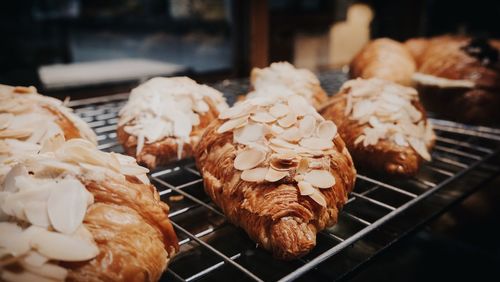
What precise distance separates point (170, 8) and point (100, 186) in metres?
2.31

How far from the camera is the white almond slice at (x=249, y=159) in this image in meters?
1.12

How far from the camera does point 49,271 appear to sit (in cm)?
75

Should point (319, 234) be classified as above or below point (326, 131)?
below

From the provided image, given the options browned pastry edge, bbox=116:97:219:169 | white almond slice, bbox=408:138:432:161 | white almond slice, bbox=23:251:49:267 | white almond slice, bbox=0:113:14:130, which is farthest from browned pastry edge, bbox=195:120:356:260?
white almond slice, bbox=0:113:14:130

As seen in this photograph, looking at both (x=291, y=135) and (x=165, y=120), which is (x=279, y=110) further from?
(x=165, y=120)

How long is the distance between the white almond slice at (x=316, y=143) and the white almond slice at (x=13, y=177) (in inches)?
26.9

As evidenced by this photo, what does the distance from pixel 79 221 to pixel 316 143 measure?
2.13 feet

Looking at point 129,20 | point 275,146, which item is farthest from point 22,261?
→ point 129,20

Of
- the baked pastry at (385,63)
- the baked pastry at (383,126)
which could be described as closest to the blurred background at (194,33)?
the baked pastry at (385,63)

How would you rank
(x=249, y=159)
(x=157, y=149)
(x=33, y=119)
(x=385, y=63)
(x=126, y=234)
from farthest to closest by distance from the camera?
1. (x=385, y=63)
2. (x=157, y=149)
3. (x=33, y=119)
4. (x=249, y=159)
5. (x=126, y=234)

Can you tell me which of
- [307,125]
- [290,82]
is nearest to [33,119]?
[307,125]

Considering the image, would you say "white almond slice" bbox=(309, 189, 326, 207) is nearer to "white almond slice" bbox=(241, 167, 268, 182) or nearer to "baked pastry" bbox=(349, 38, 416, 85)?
"white almond slice" bbox=(241, 167, 268, 182)

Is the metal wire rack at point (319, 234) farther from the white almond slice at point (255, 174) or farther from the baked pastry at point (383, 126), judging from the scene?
the white almond slice at point (255, 174)

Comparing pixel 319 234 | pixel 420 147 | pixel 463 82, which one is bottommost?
pixel 319 234
